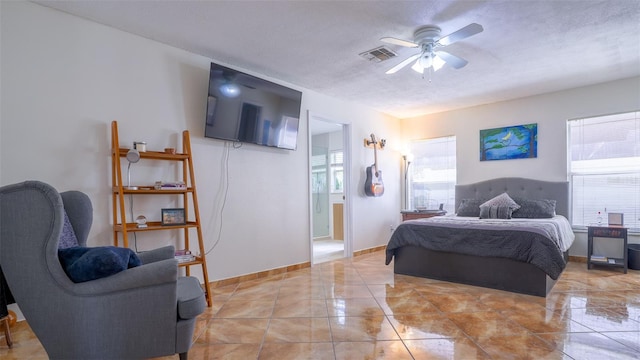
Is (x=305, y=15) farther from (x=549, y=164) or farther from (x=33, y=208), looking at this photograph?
(x=549, y=164)

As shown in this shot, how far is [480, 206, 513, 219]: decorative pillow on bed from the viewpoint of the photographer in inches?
168

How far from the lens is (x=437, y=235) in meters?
3.55

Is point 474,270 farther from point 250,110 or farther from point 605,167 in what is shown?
point 250,110

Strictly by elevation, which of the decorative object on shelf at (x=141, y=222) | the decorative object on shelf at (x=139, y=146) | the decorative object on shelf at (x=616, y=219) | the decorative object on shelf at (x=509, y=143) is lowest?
the decorative object on shelf at (x=616, y=219)

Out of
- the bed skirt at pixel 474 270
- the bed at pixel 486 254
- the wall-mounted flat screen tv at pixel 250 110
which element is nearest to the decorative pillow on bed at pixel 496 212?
the bed at pixel 486 254

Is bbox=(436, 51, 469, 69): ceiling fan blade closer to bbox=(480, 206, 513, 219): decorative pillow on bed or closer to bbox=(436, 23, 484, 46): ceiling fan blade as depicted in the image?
bbox=(436, 23, 484, 46): ceiling fan blade

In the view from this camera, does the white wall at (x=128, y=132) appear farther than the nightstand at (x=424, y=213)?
No

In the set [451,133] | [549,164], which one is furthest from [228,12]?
[549,164]

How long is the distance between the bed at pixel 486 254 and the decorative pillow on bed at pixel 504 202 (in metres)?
0.62

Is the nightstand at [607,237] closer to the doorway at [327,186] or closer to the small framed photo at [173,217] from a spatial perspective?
the doorway at [327,186]

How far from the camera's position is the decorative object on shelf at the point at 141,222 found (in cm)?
268

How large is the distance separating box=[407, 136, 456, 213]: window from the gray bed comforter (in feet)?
7.07

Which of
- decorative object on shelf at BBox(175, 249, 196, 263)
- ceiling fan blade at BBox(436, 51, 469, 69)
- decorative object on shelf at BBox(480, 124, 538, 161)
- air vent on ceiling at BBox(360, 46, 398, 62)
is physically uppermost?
air vent on ceiling at BBox(360, 46, 398, 62)

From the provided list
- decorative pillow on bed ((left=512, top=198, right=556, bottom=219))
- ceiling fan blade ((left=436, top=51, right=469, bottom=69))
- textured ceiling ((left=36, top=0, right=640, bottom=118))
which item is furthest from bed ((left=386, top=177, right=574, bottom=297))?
textured ceiling ((left=36, top=0, right=640, bottom=118))
